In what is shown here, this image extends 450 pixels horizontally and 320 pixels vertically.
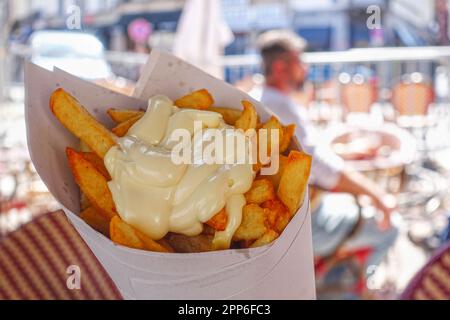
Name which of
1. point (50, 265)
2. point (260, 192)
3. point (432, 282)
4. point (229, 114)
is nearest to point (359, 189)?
point (432, 282)

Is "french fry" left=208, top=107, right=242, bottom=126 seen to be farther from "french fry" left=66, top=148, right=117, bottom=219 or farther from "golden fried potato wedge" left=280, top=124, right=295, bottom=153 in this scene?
"french fry" left=66, top=148, right=117, bottom=219

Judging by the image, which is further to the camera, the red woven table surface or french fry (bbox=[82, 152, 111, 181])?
the red woven table surface

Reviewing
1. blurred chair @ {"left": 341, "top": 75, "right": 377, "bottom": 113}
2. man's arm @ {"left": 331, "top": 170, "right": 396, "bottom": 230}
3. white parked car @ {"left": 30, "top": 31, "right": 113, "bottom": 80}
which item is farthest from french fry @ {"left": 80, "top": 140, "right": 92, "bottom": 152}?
blurred chair @ {"left": 341, "top": 75, "right": 377, "bottom": 113}

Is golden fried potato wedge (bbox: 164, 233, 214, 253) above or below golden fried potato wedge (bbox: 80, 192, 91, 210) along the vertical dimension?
below

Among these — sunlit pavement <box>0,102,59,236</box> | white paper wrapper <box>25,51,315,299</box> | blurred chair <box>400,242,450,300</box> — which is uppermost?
white paper wrapper <box>25,51,315,299</box>

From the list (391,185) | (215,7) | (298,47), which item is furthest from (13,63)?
(391,185)

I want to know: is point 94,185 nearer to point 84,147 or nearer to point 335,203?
point 84,147

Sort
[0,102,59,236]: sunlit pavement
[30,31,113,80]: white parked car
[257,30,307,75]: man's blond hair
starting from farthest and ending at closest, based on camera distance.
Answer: [30,31,113,80]: white parked car
[0,102,59,236]: sunlit pavement
[257,30,307,75]: man's blond hair

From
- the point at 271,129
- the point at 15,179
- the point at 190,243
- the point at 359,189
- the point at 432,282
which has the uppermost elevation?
the point at 271,129
